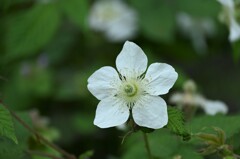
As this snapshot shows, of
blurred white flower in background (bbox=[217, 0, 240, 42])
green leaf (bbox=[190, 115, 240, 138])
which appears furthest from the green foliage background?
green leaf (bbox=[190, 115, 240, 138])

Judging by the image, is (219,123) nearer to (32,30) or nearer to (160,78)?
(160,78)

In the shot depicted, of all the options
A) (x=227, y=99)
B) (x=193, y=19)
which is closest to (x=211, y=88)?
(x=227, y=99)

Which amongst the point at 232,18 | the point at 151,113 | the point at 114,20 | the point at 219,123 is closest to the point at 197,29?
the point at 114,20

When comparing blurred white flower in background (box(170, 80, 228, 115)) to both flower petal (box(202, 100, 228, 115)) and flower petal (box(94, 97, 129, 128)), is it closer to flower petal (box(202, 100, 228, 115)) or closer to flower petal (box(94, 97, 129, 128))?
flower petal (box(202, 100, 228, 115))

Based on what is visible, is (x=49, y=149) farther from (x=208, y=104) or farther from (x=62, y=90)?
(x=62, y=90)

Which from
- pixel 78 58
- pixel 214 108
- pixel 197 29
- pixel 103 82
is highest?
pixel 103 82

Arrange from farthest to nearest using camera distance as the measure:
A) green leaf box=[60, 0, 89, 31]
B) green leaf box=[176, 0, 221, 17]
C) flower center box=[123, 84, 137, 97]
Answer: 1. green leaf box=[176, 0, 221, 17]
2. green leaf box=[60, 0, 89, 31]
3. flower center box=[123, 84, 137, 97]
